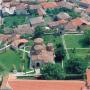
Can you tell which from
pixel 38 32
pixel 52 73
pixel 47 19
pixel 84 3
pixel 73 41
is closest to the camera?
pixel 52 73

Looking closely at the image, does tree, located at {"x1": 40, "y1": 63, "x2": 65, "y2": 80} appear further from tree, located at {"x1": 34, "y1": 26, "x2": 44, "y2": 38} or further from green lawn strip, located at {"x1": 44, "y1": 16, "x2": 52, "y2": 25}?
green lawn strip, located at {"x1": 44, "y1": 16, "x2": 52, "y2": 25}

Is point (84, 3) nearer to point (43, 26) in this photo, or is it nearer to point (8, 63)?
point (43, 26)

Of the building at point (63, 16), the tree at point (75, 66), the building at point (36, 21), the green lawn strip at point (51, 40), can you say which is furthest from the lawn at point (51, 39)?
the tree at point (75, 66)

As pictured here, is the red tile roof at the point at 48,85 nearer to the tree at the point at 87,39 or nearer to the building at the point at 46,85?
the building at the point at 46,85

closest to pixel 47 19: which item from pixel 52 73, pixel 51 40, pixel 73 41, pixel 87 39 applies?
pixel 51 40

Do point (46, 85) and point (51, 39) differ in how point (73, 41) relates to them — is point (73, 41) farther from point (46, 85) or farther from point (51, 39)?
point (46, 85)

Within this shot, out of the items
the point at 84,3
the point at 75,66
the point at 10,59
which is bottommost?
the point at 84,3
